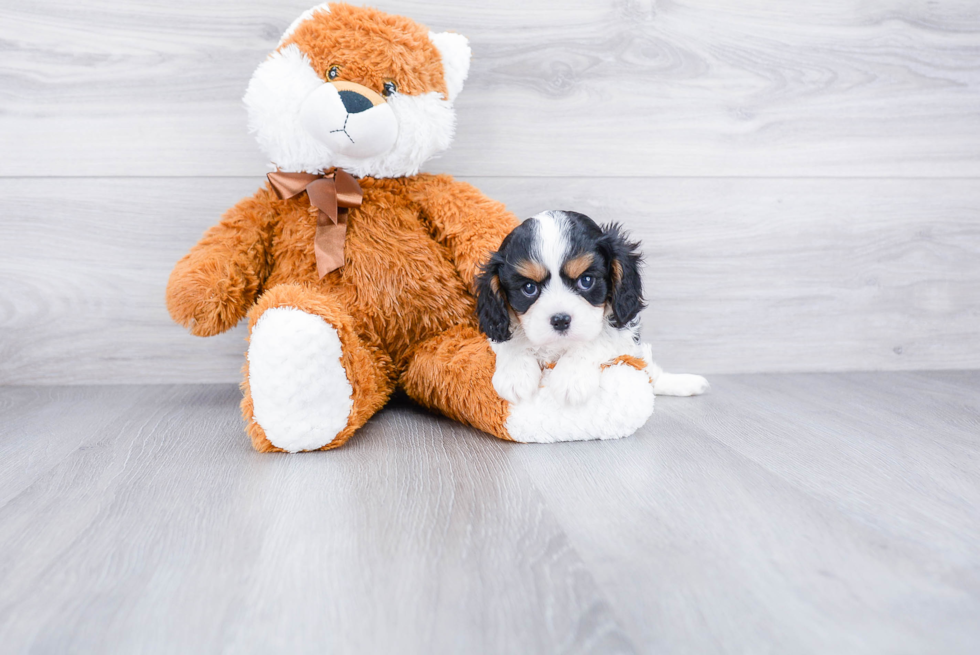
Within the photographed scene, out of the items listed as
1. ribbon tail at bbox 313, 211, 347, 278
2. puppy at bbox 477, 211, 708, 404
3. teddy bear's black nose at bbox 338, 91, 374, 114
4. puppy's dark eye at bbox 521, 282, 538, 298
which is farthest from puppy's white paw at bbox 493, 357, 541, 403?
teddy bear's black nose at bbox 338, 91, 374, 114

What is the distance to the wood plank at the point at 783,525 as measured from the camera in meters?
0.55

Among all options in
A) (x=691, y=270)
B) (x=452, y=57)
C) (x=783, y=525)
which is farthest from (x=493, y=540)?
(x=691, y=270)

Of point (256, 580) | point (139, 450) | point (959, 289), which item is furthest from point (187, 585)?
point (959, 289)

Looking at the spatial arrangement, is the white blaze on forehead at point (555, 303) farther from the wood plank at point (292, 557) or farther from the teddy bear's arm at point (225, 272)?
the teddy bear's arm at point (225, 272)

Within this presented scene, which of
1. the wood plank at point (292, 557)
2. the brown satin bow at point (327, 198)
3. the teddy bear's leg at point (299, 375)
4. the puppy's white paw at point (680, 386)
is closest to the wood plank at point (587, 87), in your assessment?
the brown satin bow at point (327, 198)

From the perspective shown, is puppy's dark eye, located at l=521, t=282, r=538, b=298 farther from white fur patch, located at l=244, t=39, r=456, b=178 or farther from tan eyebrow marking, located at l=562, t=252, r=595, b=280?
white fur patch, located at l=244, t=39, r=456, b=178

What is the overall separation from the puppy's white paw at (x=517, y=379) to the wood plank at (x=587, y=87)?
581mm

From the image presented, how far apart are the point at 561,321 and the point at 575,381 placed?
0.10m

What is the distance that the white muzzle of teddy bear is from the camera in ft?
3.56

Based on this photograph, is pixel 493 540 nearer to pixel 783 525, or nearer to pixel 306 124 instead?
pixel 783 525

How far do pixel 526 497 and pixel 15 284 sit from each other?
50.0 inches

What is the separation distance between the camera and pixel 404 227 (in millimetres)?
1215

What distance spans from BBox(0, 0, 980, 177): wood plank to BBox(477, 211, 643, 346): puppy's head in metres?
0.51

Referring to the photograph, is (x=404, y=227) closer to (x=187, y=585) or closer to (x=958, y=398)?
(x=187, y=585)
